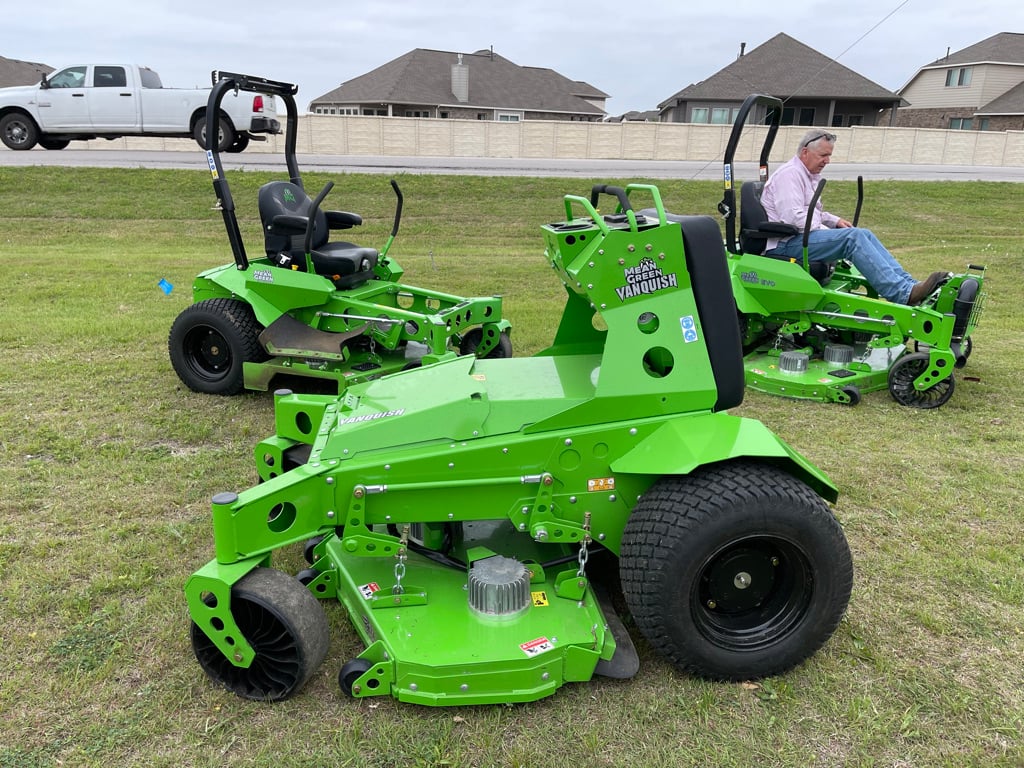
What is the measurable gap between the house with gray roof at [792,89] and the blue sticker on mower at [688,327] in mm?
38361

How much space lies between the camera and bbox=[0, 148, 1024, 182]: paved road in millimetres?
19250

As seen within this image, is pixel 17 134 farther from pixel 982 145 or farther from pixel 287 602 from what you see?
pixel 982 145

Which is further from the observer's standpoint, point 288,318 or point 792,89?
point 792,89

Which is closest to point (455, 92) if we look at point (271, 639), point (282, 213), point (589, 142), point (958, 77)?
point (589, 142)

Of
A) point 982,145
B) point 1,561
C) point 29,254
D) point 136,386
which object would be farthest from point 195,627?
point 982,145

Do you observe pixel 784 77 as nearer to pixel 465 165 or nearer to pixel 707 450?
pixel 465 165

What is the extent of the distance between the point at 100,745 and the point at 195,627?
45cm

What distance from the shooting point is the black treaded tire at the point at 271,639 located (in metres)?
2.75

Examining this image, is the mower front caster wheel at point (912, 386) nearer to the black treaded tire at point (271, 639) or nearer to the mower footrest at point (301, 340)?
the mower footrest at point (301, 340)

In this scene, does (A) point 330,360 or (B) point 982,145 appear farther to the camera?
(B) point 982,145

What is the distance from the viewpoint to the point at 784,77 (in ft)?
127

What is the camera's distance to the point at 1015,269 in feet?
40.7

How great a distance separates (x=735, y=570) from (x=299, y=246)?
14.6 ft

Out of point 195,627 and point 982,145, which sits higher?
point 982,145
